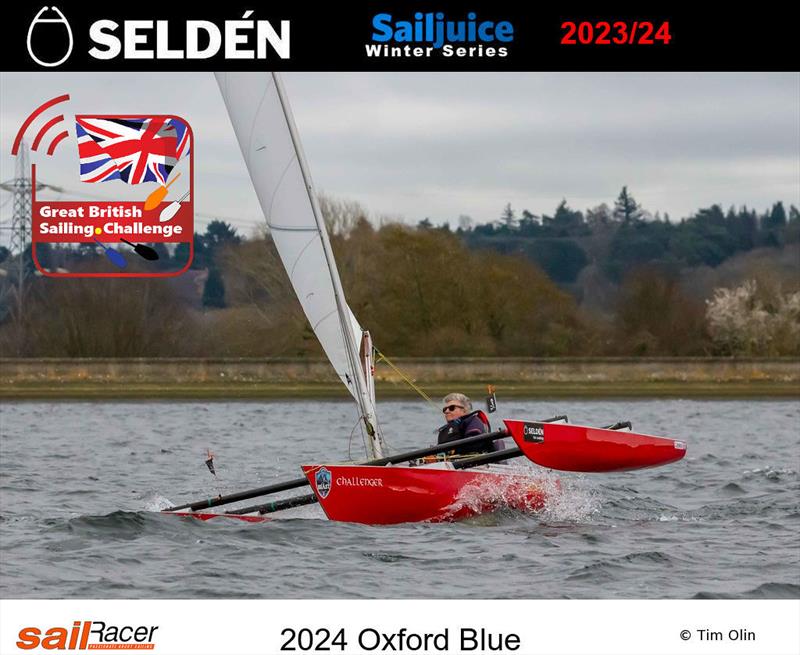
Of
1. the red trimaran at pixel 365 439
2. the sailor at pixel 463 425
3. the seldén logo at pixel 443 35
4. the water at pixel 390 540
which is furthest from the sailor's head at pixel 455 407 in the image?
the seldén logo at pixel 443 35

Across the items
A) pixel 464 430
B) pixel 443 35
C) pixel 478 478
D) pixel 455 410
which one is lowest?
pixel 478 478

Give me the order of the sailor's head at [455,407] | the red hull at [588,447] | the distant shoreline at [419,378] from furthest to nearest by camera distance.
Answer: the distant shoreline at [419,378] → the sailor's head at [455,407] → the red hull at [588,447]

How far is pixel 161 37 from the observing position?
30.3ft

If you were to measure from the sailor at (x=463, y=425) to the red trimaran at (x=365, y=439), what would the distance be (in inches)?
8.2

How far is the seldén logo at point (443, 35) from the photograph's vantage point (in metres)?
9.21

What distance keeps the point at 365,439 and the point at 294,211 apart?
2.56 meters

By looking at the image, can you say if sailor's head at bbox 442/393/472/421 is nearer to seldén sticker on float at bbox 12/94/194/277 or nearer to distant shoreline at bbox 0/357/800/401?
seldén sticker on float at bbox 12/94/194/277

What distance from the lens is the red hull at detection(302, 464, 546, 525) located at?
12.7 meters

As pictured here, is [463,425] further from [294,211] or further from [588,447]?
[294,211]

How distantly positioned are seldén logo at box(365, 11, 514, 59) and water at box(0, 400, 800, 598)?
3896mm

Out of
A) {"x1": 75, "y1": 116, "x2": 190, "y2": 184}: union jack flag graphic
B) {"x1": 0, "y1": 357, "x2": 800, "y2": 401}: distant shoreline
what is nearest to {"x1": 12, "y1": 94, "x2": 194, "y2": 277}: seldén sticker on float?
{"x1": 75, "y1": 116, "x2": 190, "y2": 184}: union jack flag graphic

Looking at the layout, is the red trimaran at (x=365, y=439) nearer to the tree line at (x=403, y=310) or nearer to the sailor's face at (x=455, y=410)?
the sailor's face at (x=455, y=410)

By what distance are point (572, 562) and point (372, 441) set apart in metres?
3.80
